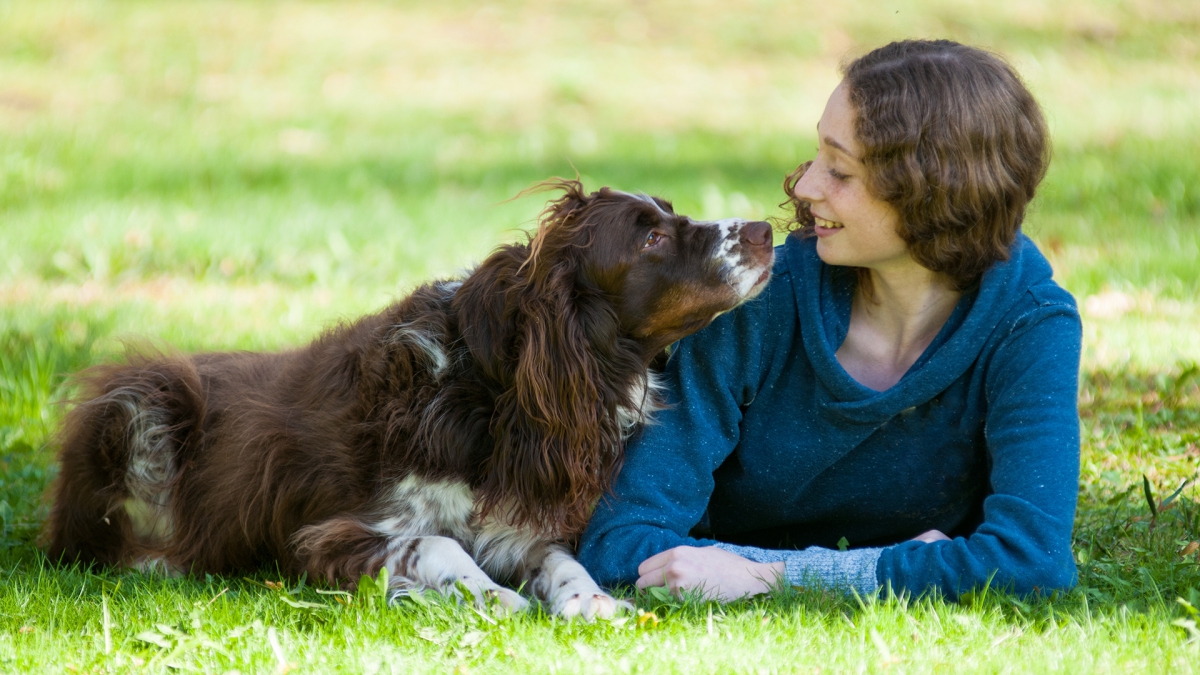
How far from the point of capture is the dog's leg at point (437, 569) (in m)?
3.22

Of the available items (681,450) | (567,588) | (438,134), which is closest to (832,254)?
(681,450)

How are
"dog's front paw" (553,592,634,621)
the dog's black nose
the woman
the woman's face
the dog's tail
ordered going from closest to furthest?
"dog's front paw" (553,592,634,621) → the woman → the woman's face → the dog's black nose → the dog's tail

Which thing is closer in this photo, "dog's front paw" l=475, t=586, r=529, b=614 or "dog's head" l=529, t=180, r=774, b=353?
"dog's front paw" l=475, t=586, r=529, b=614

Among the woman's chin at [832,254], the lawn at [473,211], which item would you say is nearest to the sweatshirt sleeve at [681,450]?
the woman's chin at [832,254]

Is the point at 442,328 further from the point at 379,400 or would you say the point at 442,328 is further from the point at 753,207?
the point at 753,207

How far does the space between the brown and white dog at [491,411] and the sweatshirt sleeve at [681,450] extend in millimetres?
69

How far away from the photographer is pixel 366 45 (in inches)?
615

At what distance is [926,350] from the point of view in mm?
3480

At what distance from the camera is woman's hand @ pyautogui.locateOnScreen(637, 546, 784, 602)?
3.20m

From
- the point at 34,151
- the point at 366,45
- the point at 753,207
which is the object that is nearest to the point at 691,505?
the point at 753,207

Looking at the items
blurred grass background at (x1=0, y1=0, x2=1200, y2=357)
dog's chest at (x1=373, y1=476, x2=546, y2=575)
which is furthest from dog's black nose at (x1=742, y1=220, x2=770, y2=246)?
dog's chest at (x1=373, y1=476, x2=546, y2=575)

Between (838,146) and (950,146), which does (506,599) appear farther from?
(950,146)

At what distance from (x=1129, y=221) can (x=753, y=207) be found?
2570 mm

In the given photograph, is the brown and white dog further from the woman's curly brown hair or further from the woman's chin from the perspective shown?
the woman's curly brown hair
